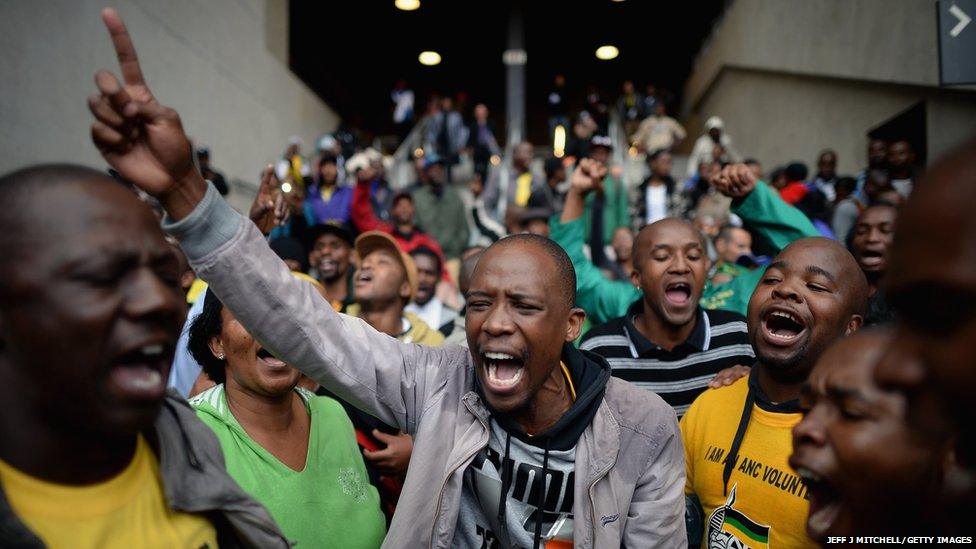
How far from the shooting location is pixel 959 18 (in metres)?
4.79

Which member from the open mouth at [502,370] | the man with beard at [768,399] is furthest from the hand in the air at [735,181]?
the open mouth at [502,370]

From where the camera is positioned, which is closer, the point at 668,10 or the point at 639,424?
the point at 639,424

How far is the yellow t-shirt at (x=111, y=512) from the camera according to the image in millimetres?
1410

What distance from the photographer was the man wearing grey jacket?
91.7 inches

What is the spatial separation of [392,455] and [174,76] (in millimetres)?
8532

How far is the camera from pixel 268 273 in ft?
6.36

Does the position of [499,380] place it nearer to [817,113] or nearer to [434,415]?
[434,415]

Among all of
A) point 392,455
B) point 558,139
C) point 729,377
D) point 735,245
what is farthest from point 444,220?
point 729,377

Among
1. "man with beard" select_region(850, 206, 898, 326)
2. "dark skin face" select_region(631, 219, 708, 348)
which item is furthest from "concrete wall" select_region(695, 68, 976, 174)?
"dark skin face" select_region(631, 219, 708, 348)

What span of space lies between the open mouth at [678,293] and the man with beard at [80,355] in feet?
9.67

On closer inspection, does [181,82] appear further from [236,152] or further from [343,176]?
[343,176]

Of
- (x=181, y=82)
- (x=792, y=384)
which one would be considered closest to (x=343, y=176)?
(x=181, y=82)

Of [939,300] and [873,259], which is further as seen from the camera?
[873,259]

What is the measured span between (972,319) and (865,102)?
36.2ft
